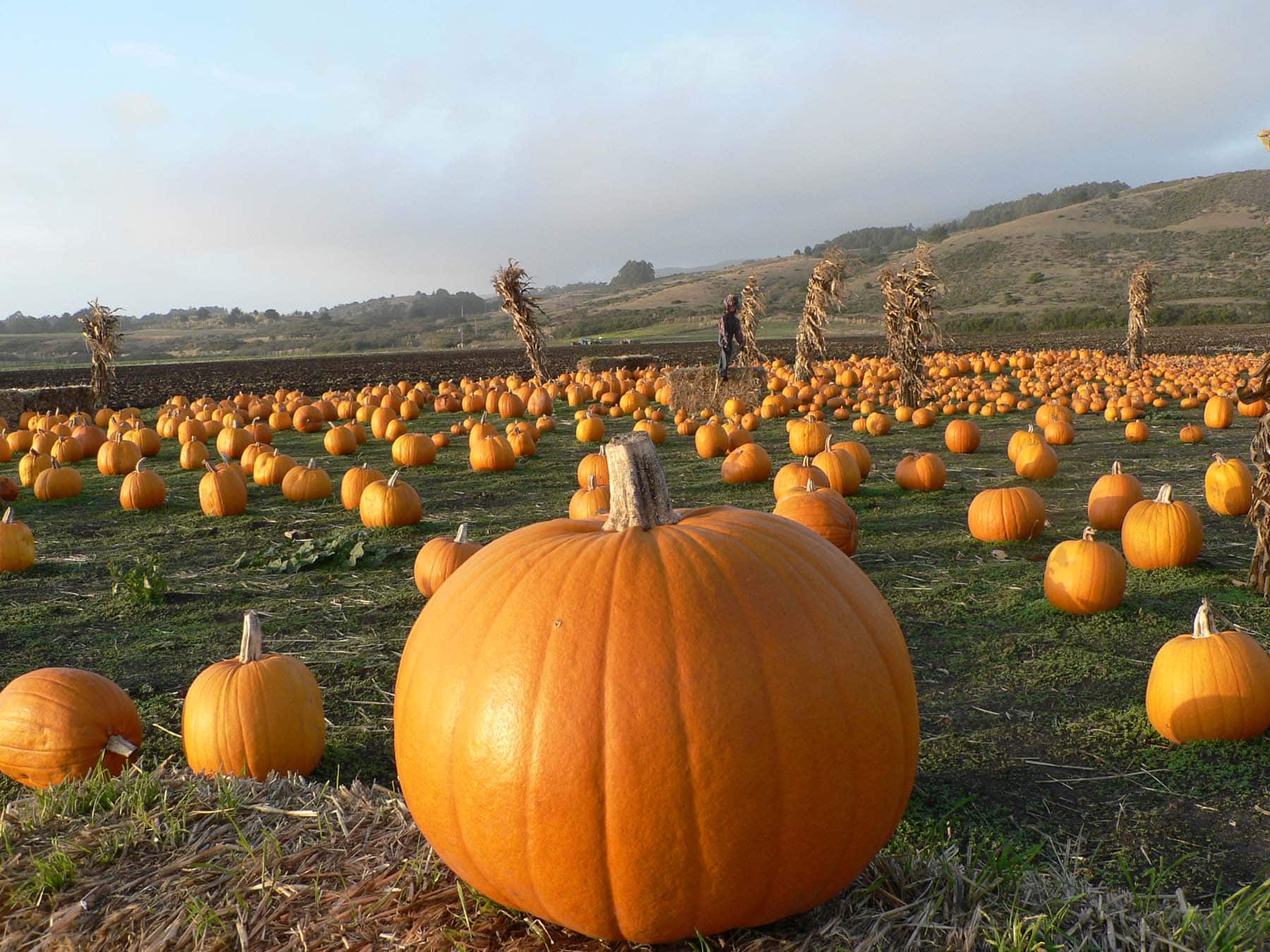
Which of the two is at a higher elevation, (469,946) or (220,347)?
(220,347)

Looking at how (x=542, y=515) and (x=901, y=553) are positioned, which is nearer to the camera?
(x=901, y=553)

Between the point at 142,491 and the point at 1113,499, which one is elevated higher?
the point at 142,491

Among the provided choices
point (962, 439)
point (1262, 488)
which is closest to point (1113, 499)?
point (1262, 488)

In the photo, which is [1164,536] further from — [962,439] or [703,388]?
[703,388]

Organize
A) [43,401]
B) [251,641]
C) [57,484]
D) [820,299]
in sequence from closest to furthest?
[251,641] < [57,484] < [43,401] < [820,299]

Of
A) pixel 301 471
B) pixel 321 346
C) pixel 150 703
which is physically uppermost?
pixel 321 346

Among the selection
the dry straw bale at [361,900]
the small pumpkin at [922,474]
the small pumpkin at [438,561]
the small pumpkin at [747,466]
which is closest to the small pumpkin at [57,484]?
the small pumpkin at [438,561]

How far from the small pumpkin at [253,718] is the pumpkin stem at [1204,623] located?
11.2 feet

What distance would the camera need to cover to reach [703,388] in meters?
15.6

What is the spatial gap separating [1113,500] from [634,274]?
147 metres

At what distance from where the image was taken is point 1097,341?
115 ft

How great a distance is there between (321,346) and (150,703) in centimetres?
6068

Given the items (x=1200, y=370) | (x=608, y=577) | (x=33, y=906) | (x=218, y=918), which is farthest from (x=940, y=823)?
(x=1200, y=370)

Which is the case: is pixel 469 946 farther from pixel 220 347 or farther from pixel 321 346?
pixel 220 347
